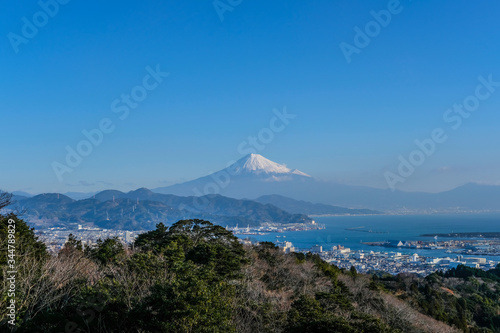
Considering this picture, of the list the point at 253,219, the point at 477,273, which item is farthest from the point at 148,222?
the point at 477,273

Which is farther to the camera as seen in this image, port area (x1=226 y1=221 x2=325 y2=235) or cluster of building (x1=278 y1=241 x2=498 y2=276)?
port area (x1=226 y1=221 x2=325 y2=235)

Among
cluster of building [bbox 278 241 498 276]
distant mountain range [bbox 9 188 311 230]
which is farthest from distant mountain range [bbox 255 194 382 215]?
cluster of building [bbox 278 241 498 276]

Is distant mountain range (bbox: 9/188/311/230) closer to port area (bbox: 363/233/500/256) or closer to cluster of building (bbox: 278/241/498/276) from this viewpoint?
cluster of building (bbox: 278/241/498/276)

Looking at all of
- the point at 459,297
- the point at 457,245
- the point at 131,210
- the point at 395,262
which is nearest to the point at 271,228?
the point at 131,210

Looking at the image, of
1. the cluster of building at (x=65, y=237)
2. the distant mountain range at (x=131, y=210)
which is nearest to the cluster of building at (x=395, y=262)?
the cluster of building at (x=65, y=237)

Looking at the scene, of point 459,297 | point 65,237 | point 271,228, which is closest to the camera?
point 459,297

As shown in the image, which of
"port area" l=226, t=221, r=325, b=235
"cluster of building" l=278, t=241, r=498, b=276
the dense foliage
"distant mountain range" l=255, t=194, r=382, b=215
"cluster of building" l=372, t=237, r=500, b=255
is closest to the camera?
the dense foliage

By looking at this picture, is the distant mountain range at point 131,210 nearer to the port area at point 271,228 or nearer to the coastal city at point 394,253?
the port area at point 271,228

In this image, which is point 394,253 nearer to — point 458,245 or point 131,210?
point 458,245

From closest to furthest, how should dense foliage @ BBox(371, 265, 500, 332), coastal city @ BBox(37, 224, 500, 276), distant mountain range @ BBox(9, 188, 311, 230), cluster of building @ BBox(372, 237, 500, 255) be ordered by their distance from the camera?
1. dense foliage @ BBox(371, 265, 500, 332)
2. coastal city @ BBox(37, 224, 500, 276)
3. distant mountain range @ BBox(9, 188, 311, 230)
4. cluster of building @ BBox(372, 237, 500, 255)
